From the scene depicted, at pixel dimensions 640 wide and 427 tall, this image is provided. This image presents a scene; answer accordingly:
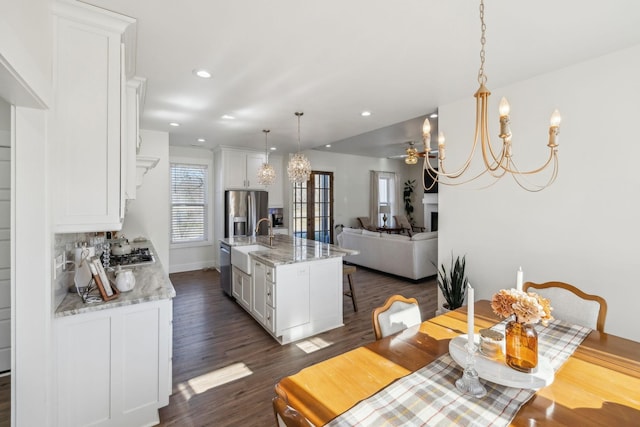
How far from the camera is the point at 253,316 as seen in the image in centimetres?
363

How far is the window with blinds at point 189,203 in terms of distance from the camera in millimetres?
6016

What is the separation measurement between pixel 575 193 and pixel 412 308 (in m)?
1.96

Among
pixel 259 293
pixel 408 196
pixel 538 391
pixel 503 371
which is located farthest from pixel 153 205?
pixel 408 196

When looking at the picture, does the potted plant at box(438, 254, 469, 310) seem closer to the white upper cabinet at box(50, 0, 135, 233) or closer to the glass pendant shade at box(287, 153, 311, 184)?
the glass pendant shade at box(287, 153, 311, 184)

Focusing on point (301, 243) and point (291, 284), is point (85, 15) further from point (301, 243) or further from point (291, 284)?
point (301, 243)

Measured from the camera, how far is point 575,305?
192cm

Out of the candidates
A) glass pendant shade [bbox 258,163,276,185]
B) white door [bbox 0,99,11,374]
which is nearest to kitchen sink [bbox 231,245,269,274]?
glass pendant shade [bbox 258,163,276,185]

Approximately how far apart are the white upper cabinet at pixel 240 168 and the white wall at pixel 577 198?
4.41 m

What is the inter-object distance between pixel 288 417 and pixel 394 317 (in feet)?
3.51

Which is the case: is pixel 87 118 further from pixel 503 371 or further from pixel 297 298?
pixel 503 371

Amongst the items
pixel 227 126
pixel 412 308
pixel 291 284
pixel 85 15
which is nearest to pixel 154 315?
pixel 291 284

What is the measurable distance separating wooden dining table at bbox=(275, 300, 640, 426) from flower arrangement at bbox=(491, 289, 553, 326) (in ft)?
0.93

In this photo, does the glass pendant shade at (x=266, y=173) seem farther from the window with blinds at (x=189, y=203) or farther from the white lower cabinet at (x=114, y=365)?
the white lower cabinet at (x=114, y=365)

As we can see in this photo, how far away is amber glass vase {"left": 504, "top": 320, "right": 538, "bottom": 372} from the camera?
3.97 feet
